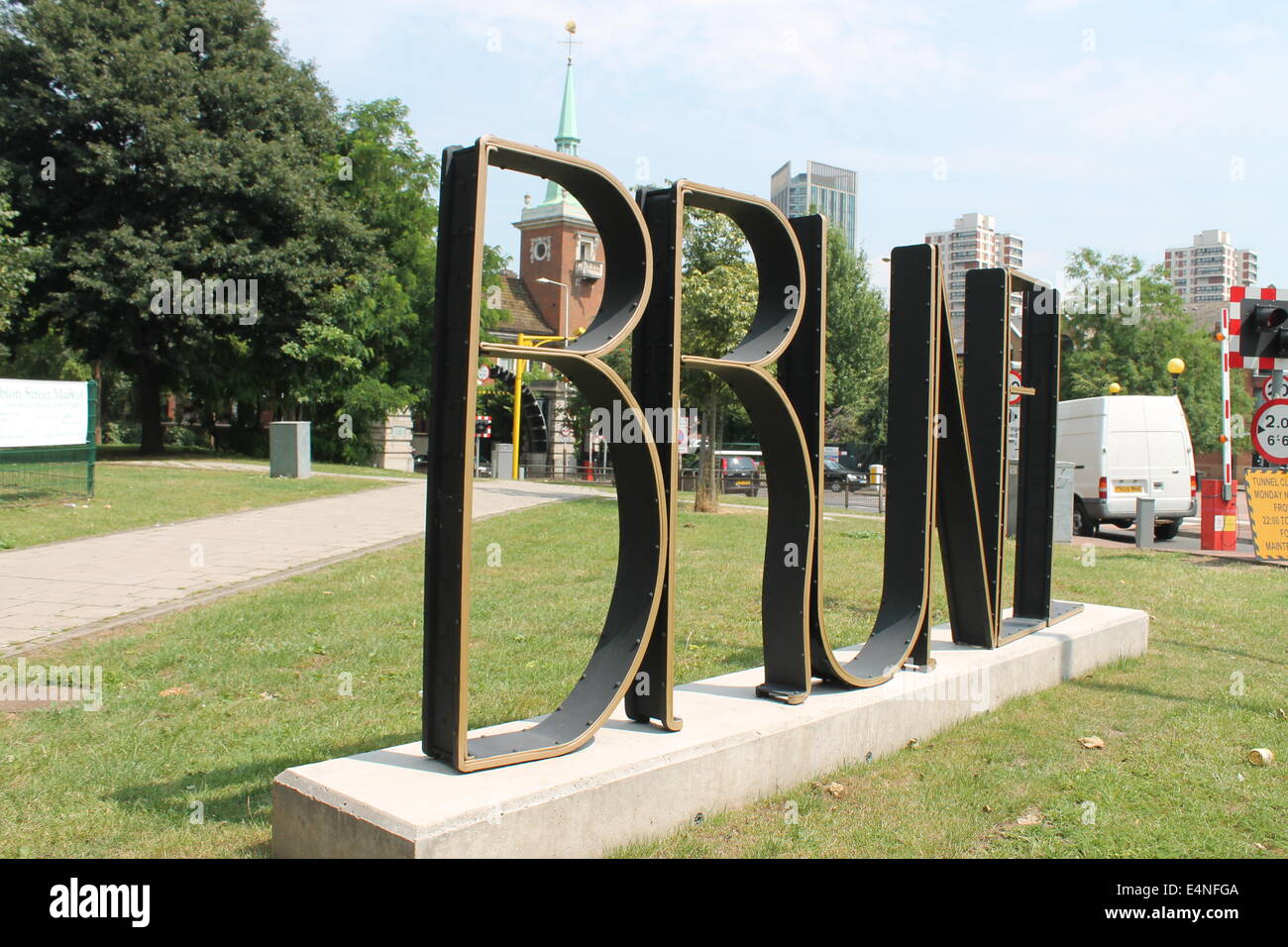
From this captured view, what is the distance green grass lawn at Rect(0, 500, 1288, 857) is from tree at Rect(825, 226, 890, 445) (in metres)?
43.7

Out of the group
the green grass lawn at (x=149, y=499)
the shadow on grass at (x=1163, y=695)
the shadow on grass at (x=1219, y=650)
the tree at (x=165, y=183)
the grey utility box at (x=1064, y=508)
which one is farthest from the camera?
the tree at (x=165, y=183)

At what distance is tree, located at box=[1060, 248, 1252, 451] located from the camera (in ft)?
141

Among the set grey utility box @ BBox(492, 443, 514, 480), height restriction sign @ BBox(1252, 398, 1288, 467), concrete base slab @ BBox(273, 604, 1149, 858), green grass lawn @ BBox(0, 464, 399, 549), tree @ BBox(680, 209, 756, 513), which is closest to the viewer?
concrete base slab @ BBox(273, 604, 1149, 858)

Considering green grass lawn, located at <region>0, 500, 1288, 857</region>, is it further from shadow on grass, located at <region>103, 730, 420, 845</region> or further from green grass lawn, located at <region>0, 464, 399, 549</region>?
green grass lawn, located at <region>0, 464, 399, 549</region>

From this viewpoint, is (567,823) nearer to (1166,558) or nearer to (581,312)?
(1166,558)

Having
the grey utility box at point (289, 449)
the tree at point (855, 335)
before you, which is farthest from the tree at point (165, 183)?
the tree at point (855, 335)

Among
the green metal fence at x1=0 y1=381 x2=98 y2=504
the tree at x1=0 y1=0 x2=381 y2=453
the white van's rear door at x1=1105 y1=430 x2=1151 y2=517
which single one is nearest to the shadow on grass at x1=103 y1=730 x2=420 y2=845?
the green metal fence at x1=0 y1=381 x2=98 y2=504

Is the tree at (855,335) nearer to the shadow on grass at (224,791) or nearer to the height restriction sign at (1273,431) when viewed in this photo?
the height restriction sign at (1273,431)

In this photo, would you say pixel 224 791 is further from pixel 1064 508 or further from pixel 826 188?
pixel 826 188

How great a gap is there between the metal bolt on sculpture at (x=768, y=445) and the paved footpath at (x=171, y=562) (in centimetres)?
479

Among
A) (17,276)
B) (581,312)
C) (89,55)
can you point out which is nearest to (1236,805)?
Answer: (17,276)

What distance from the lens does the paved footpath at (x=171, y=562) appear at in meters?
8.10

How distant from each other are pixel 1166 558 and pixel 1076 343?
3394 cm

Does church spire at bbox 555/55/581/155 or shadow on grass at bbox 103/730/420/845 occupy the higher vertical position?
church spire at bbox 555/55/581/155
